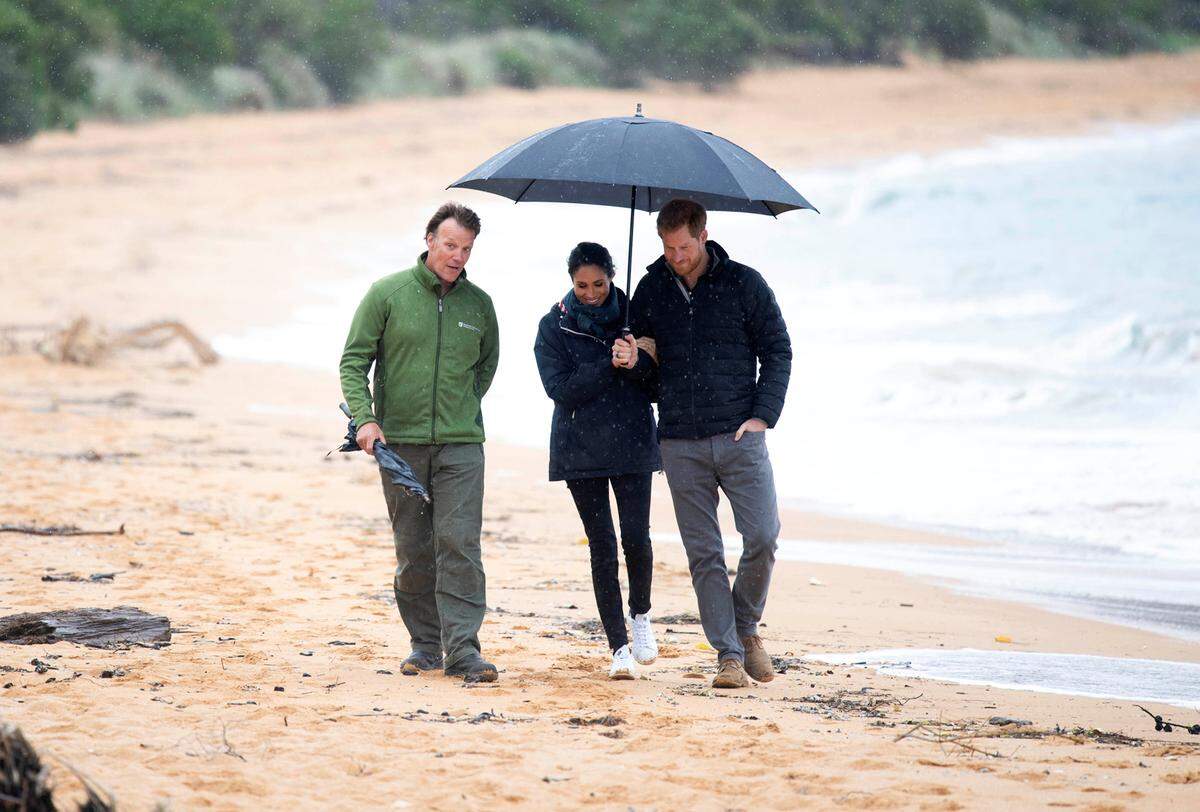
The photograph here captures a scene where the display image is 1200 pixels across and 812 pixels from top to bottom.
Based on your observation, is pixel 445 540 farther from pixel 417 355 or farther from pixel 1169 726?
pixel 1169 726

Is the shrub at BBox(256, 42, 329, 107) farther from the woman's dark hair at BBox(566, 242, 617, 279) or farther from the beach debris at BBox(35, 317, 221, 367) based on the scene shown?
the woman's dark hair at BBox(566, 242, 617, 279)

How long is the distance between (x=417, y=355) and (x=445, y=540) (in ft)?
2.17

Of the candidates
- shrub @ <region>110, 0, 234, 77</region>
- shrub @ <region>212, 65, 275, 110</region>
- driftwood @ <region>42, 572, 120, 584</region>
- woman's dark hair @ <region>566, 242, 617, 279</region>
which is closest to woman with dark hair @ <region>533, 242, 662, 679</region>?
woman's dark hair @ <region>566, 242, 617, 279</region>

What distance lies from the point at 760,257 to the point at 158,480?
2296cm

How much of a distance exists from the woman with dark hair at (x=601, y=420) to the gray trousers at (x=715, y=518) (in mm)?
129

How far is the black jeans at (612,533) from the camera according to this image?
5.26 meters

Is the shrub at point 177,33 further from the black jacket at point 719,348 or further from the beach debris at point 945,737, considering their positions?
the beach debris at point 945,737

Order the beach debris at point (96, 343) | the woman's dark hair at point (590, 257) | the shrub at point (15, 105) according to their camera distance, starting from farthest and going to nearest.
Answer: the shrub at point (15, 105) < the beach debris at point (96, 343) < the woman's dark hair at point (590, 257)

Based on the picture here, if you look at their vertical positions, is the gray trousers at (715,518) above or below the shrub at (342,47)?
below

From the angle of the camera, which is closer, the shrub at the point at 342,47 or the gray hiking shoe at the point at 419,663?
the gray hiking shoe at the point at 419,663

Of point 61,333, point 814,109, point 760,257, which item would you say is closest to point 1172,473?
point 61,333

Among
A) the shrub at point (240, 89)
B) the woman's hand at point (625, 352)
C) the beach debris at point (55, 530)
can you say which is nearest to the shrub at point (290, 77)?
the shrub at point (240, 89)

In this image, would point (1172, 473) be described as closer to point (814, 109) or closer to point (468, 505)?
point (468, 505)

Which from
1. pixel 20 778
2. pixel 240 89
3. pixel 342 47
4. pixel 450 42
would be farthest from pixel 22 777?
pixel 450 42
